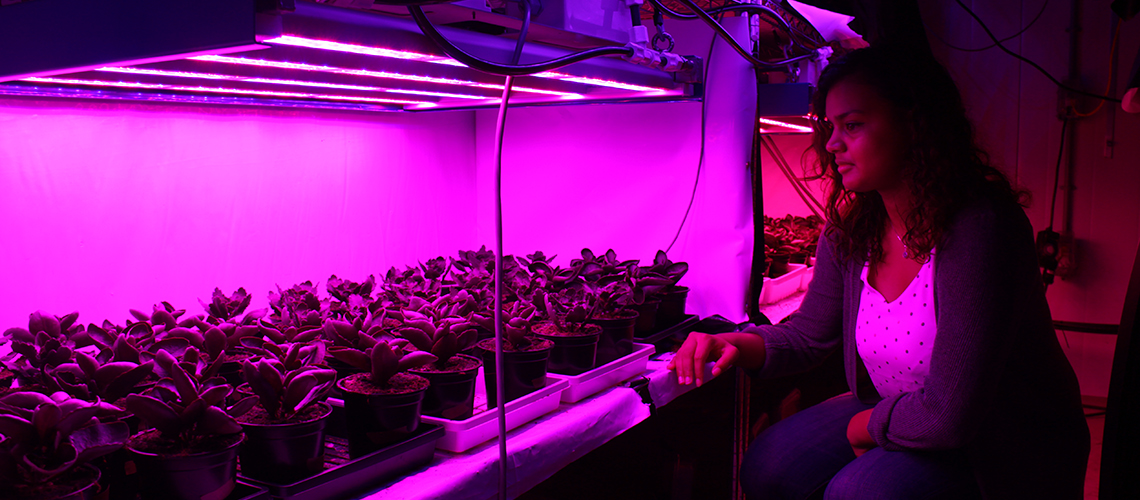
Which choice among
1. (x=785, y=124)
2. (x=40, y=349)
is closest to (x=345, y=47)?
(x=40, y=349)

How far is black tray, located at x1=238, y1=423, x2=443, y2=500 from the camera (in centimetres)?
82

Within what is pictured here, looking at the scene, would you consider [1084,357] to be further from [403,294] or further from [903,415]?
[403,294]

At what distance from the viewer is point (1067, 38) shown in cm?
365

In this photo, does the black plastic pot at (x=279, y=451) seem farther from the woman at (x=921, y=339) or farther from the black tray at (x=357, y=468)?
the woman at (x=921, y=339)

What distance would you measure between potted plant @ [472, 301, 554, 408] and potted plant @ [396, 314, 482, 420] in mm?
82

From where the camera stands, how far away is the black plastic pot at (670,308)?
1907 mm

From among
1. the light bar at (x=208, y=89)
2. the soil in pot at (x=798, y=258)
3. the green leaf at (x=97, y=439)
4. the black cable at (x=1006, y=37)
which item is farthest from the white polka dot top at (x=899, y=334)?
the black cable at (x=1006, y=37)

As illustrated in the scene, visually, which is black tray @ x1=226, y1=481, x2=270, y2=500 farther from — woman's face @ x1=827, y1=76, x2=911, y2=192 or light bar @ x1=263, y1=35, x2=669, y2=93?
woman's face @ x1=827, y1=76, x2=911, y2=192

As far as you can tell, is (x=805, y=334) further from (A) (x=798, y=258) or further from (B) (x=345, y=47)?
(A) (x=798, y=258)

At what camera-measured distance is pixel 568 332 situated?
142cm

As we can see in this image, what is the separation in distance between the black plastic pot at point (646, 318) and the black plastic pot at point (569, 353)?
397 mm

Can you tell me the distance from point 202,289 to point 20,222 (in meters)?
0.40

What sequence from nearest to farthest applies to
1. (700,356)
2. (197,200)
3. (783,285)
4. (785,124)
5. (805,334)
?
(700,356) → (805,334) → (197,200) → (783,285) → (785,124)

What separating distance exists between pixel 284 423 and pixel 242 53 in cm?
48
